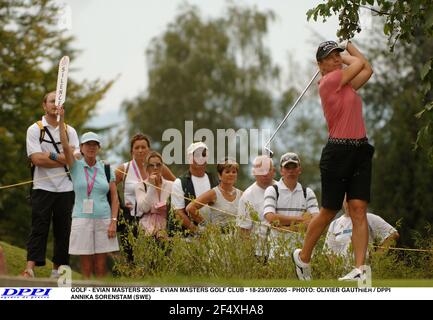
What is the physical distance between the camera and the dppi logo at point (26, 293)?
31.3 feet

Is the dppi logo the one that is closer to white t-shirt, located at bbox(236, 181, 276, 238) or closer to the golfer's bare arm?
the golfer's bare arm

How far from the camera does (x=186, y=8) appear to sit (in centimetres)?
6362

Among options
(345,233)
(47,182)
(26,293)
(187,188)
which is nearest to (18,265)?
(47,182)

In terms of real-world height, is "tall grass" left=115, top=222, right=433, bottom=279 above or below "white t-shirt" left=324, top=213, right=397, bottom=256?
below

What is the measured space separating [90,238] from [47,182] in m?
0.80

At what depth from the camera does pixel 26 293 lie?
9570 millimetres

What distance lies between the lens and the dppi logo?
31.3ft

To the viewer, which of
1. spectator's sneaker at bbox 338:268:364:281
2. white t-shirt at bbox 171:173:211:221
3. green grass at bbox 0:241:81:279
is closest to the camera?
spectator's sneaker at bbox 338:268:364:281

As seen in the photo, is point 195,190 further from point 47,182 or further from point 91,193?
point 47,182

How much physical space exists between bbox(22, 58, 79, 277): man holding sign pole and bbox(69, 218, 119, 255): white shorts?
15.8 inches

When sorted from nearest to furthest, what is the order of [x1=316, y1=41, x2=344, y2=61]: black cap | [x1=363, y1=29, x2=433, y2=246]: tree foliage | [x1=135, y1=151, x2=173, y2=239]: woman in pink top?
[x1=316, y1=41, x2=344, y2=61]: black cap, [x1=135, y1=151, x2=173, y2=239]: woman in pink top, [x1=363, y1=29, x2=433, y2=246]: tree foliage

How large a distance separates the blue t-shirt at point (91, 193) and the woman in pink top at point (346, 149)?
310 cm

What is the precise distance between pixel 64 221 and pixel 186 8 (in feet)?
164

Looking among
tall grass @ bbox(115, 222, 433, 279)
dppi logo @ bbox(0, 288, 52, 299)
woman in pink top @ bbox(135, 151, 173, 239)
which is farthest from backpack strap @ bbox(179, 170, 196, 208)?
dppi logo @ bbox(0, 288, 52, 299)
